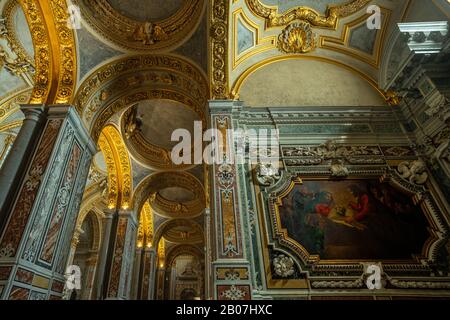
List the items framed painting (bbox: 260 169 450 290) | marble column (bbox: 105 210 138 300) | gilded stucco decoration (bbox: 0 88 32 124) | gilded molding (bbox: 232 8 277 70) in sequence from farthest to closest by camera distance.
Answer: gilded stucco decoration (bbox: 0 88 32 124)
marble column (bbox: 105 210 138 300)
gilded molding (bbox: 232 8 277 70)
framed painting (bbox: 260 169 450 290)

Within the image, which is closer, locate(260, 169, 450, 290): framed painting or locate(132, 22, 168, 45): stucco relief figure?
locate(260, 169, 450, 290): framed painting

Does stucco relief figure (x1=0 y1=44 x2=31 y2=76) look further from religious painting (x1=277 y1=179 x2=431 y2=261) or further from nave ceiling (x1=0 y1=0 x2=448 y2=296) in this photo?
religious painting (x1=277 y1=179 x2=431 y2=261)


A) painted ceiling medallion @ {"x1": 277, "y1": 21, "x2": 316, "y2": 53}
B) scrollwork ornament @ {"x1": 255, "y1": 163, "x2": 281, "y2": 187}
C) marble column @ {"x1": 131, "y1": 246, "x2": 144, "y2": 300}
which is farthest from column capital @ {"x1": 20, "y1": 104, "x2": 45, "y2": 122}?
marble column @ {"x1": 131, "y1": 246, "x2": 144, "y2": 300}

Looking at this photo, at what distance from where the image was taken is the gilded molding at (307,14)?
6.79 m

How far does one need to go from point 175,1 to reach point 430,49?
5.68 m

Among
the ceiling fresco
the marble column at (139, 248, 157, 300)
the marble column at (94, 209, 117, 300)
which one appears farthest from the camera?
the marble column at (139, 248, 157, 300)

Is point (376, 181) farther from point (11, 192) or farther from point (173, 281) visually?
point (173, 281)

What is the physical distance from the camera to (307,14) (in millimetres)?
7094

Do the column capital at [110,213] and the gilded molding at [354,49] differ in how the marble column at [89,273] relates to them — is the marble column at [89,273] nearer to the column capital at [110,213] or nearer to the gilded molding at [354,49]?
the column capital at [110,213]

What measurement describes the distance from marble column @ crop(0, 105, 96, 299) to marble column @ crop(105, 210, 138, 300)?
Answer: 4079mm

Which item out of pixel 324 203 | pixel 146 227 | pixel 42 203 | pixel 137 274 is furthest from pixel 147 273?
pixel 324 203

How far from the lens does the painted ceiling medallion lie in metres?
7.31

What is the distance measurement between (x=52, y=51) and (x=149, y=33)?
238cm

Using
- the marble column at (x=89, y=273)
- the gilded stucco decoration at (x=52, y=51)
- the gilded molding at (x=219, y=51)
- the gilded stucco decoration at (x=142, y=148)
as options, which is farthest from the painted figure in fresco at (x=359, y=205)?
the marble column at (x=89, y=273)
